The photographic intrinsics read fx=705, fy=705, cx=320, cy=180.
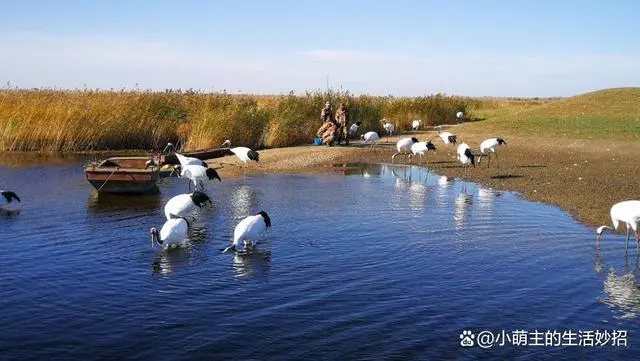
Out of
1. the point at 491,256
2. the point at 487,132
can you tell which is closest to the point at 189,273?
the point at 491,256

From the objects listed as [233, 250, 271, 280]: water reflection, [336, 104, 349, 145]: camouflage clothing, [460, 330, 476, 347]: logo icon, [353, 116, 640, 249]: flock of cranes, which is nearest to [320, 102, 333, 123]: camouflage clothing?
[336, 104, 349, 145]: camouflage clothing

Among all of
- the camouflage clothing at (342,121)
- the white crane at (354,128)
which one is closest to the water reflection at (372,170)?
the camouflage clothing at (342,121)

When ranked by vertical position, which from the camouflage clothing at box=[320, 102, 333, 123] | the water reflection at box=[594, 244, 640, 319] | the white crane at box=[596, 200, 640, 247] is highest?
the camouflage clothing at box=[320, 102, 333, 123]

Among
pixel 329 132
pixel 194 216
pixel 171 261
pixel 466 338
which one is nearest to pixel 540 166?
pixel 329 132

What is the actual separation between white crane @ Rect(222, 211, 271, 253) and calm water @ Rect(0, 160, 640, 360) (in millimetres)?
397

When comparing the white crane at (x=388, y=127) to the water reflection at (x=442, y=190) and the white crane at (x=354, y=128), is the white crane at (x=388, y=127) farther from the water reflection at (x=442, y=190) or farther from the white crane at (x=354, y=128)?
the water reflection at (x=442, y=190)

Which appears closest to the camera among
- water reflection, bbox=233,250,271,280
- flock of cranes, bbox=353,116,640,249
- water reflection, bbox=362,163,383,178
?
water reflection, bbox=233,250,271,280

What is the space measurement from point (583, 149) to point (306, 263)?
21748 mm

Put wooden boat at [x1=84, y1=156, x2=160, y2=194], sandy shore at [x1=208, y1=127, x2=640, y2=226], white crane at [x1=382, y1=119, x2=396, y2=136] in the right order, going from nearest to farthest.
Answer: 1. wooden boat at [x1=84, y1=156, x2=160, y2=194]
2. sandy shore at [x1=208, y1=127, x2=640, y2=226]
3. white crane at [x1=382, y1=119, x2=396, y2=136]

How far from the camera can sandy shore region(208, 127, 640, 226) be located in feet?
58.9

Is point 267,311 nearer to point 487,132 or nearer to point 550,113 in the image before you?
point 487,132

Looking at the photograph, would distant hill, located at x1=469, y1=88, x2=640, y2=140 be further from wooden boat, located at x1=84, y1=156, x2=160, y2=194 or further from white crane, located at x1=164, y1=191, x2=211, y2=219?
white crane, located at x1=164, y1=191, x2=211, y2=219

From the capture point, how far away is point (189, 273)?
1055cm

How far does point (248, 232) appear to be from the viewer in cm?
1180
